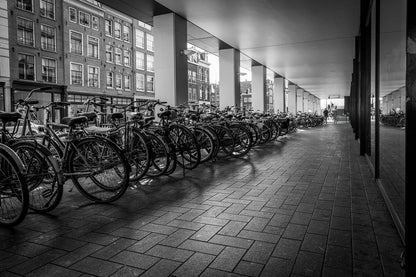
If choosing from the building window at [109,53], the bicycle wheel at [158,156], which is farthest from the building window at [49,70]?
the bicycle wheel at [158,156]

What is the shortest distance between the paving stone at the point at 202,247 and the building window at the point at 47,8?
2402 cm

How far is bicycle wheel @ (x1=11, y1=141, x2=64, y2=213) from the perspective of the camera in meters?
3.11

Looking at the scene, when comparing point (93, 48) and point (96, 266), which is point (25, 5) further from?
point (96, 266)

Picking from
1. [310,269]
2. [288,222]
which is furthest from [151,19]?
[310,269]

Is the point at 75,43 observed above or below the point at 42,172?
above

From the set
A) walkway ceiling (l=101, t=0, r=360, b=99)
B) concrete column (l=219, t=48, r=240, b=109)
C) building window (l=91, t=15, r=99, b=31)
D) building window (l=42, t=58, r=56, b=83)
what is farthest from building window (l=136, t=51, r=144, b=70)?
concrete column (l=219, t=48, r=240, b=109)

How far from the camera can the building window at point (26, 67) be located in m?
20.1

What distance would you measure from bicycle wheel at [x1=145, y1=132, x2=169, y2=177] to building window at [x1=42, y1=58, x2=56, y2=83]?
19845mm

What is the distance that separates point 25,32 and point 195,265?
23.1m

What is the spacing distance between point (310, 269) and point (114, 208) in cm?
204

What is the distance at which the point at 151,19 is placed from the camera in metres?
8.71

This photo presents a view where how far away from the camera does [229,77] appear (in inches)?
480

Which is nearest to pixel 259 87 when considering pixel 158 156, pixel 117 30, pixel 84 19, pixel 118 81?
pixel 158 156

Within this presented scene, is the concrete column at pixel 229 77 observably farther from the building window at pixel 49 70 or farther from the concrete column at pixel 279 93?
the building window at pixel 49 70
